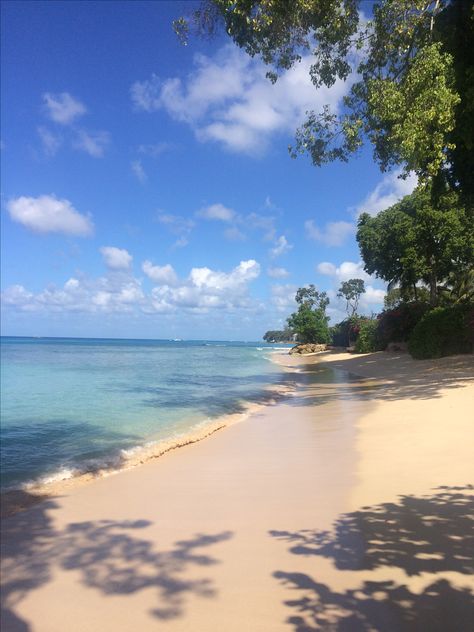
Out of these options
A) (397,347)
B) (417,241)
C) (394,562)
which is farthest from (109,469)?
(397,347)

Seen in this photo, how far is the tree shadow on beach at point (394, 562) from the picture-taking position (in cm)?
275

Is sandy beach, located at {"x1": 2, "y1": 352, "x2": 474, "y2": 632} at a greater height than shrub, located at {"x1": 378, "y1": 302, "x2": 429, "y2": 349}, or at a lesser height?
lesser

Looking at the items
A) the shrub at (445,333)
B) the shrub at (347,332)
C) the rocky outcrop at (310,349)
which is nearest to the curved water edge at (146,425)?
the shrub at (445,333)

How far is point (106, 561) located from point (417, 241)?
30.3 meters

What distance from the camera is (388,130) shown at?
1177cm

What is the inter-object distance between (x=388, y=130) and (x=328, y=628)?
39.1 ft

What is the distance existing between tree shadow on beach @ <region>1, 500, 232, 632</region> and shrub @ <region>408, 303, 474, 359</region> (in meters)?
20.8

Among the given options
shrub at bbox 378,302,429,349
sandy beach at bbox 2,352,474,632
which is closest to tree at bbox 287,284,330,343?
shrub at bbox 378,302,429,349

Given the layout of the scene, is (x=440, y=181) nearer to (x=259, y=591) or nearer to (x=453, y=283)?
(x=259, y=591)

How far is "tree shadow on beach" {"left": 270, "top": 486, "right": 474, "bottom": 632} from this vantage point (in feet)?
9.04

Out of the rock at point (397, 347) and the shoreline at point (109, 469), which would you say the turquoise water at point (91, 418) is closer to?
the shoreline at point (109, 469)

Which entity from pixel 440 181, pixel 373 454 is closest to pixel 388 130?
pixel 440 181

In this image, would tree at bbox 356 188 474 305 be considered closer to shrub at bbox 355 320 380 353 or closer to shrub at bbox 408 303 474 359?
shrub at bbox 355 320 380 353

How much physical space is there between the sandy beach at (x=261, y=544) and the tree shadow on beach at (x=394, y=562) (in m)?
0.01
